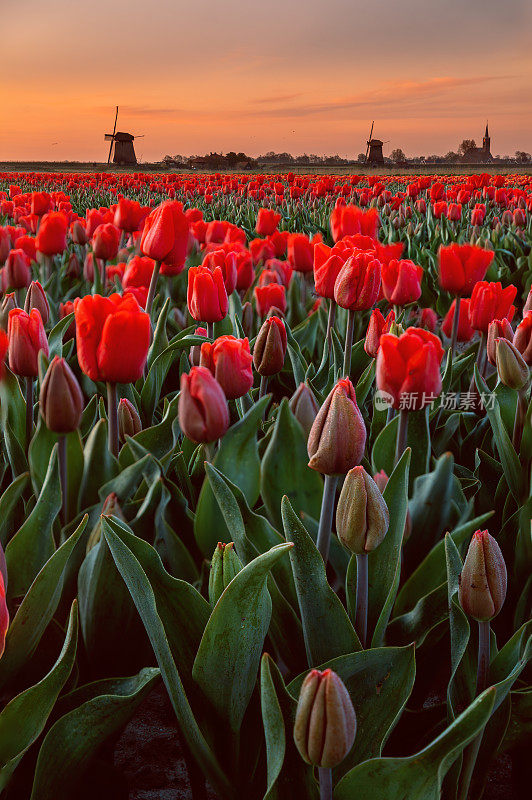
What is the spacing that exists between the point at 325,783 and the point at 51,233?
2956mm

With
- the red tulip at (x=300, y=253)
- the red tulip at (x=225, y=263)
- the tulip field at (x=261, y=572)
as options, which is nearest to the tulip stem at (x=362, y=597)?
the tulip field at (x=261, y=572)

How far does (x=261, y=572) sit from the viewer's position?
2.86ft

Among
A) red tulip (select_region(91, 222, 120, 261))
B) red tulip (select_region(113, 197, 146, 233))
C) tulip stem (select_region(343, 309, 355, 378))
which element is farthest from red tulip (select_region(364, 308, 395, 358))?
red tulip (select_region(113, 197, 146, 233))

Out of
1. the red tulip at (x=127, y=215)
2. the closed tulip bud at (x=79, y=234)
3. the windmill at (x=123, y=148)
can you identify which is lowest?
the closed tulip bud at (x=79, y=234)

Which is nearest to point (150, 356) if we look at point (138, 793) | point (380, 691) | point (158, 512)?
point (158, 512)

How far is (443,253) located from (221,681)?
6.19ft

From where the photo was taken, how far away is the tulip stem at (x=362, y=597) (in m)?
1.06

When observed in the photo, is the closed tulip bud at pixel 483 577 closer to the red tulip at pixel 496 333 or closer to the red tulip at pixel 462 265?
the red tulip at pixel 496 333

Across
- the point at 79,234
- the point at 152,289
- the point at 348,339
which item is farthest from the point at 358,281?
the point at 79,234

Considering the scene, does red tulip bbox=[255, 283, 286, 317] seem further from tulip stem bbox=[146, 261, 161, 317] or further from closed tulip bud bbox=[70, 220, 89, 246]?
closed tulip bud bbox=[70, 220, 89, 246]

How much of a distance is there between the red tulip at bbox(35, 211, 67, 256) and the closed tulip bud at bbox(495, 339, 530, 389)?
7.41ft

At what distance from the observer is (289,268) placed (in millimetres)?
3092

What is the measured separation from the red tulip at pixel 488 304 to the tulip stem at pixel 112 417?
1.22 metres

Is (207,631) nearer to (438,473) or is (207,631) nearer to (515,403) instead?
(438,473)
